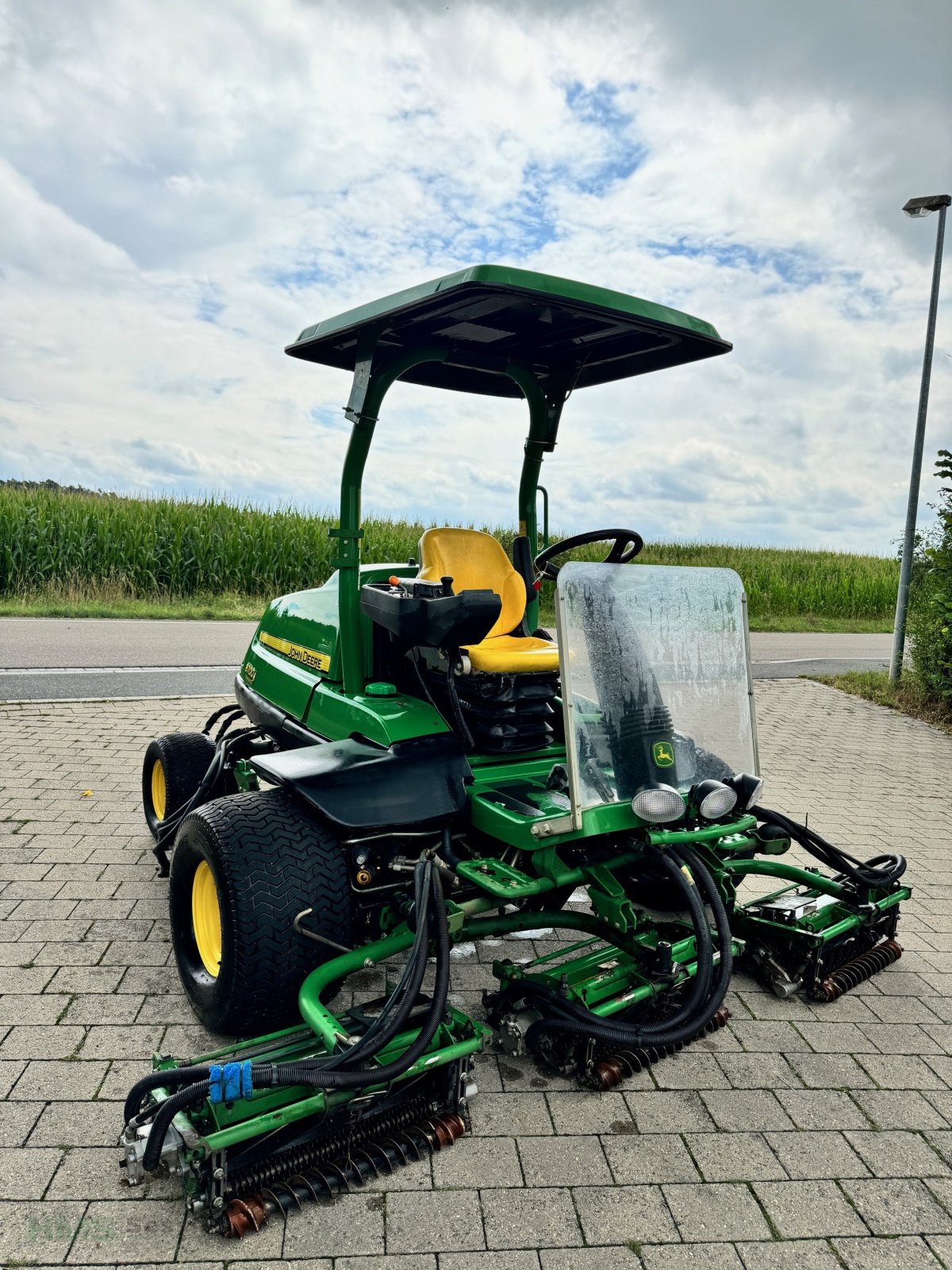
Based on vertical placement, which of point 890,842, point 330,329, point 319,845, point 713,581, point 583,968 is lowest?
point 890,842

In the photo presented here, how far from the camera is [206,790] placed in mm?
4102

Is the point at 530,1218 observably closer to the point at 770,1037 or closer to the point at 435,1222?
the point at 435,1222

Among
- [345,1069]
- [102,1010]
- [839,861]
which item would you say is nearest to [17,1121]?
[102,1010]

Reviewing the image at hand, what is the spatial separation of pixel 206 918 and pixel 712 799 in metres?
1.75

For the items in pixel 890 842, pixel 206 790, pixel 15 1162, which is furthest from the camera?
pixel 890 842

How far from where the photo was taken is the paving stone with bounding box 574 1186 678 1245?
2273mm

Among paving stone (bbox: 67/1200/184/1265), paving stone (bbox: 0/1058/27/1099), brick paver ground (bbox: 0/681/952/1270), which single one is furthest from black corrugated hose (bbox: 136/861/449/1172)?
paving stone (bbox: 0/1058/27/1099)

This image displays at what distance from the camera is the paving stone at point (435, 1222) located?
→ 2217 millimetres

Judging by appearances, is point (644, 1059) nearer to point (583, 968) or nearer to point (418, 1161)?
point (583, 968)

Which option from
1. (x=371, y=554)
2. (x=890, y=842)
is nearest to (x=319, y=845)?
(x=890, y=842)

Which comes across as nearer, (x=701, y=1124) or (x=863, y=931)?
(x=701, y=1124)

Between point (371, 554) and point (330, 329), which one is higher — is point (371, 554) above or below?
below

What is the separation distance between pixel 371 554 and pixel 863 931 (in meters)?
13.3

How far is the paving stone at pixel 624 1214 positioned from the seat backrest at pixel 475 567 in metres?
2.20
